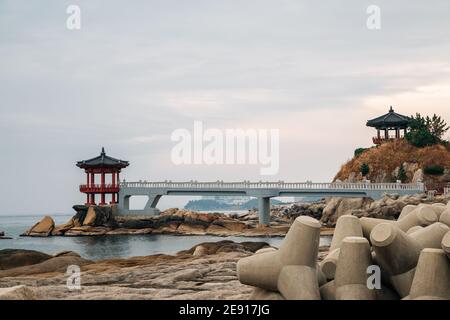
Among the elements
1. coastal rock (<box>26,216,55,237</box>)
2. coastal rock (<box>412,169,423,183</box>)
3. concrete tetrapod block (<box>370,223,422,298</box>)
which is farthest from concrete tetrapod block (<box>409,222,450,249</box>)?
coastal rock (<box>26,216,55,237</box>)

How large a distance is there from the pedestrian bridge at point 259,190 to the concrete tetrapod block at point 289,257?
51.2m

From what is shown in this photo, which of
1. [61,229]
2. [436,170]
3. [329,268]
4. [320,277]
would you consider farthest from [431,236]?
[61,229]

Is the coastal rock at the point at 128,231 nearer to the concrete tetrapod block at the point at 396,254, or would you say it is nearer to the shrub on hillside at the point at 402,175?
the shrub on hillside at the point at 402,175

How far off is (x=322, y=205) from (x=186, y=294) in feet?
203

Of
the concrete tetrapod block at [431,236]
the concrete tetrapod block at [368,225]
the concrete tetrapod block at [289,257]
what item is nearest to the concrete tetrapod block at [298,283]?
the concrete tetrapod block at [289,257]

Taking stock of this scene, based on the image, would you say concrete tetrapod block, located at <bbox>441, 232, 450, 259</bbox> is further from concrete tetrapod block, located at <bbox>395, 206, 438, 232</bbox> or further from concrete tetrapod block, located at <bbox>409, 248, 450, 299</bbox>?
concrete tetrapod block, located at <bbox>395, 206, 438, 232</bbox>

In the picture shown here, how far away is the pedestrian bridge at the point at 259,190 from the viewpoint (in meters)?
63.0

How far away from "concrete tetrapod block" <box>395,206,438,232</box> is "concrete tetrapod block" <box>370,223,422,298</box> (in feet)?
9.52

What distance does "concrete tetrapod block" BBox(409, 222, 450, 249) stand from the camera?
12.5m

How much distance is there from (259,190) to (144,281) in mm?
49205

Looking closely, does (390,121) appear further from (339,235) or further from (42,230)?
(339,235)
